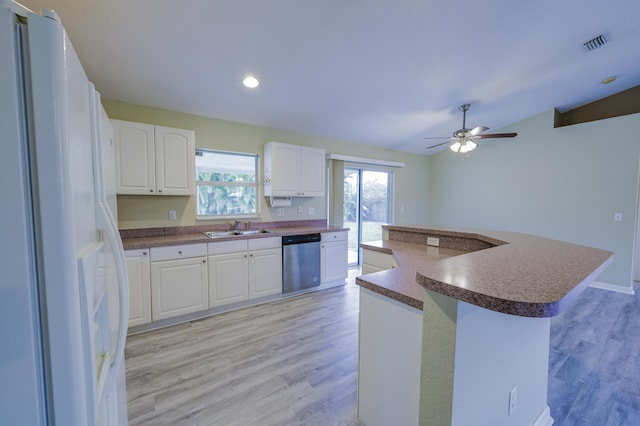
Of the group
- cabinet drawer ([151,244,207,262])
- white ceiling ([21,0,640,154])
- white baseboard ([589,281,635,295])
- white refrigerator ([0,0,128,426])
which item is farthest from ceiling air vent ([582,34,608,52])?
cabinet drawer ([151,244,207,262])

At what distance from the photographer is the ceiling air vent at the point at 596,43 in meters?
2.70

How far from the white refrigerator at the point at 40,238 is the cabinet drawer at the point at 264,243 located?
266 centimetres

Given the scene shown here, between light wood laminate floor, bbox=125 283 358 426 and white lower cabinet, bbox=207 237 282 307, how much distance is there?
25cm

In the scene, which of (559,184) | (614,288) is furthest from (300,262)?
(614,288)

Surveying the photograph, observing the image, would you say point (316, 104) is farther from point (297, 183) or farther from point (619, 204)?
point (619, 204)

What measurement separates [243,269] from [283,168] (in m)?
1.48

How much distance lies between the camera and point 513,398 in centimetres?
127

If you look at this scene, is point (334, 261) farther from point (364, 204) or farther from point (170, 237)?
point (170, 237)

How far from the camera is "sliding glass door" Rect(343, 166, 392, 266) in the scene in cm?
507

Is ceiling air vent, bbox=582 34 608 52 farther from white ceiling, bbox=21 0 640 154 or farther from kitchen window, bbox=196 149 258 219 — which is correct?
kitchen window, bbox=196 149 258 219

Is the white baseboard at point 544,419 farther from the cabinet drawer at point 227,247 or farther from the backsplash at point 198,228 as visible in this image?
the backsplash at point 198,228

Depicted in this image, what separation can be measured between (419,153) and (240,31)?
4.87 m

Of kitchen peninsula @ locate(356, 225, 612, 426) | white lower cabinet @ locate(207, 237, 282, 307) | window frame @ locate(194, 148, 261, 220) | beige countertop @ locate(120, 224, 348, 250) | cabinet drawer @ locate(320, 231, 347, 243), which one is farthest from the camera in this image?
cabinet drawer @ locate(320, 231, 347, 243)

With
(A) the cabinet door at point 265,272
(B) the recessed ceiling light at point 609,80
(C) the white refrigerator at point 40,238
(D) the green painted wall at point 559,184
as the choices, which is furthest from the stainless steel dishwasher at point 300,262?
(B) the recessed ceiling light at point 609,80
